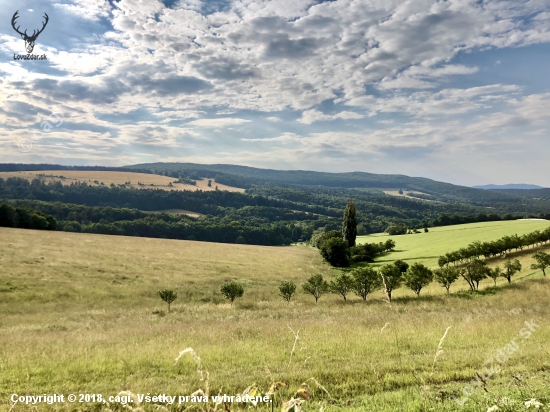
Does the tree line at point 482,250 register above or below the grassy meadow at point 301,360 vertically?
below

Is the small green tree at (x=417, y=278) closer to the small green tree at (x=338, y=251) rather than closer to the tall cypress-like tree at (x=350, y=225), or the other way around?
the small green tree at (x=338, y=251)

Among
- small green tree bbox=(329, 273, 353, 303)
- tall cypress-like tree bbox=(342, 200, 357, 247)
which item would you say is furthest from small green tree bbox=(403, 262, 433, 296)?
tall cypress-like tree bbox=(342, 200, 357, 247)

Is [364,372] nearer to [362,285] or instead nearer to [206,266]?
[362,285]

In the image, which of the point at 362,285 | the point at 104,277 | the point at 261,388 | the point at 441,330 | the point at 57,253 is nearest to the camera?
the point at 261,388

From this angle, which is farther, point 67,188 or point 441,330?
point 67,188

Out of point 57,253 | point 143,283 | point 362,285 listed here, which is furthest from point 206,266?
point 362,285

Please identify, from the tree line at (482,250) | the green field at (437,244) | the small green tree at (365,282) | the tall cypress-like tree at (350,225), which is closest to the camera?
the small green tree at (365,282)

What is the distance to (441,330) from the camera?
13758 mm

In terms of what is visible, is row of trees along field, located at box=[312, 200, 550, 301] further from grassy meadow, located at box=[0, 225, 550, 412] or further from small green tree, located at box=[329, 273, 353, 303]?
grassy meadow, located at box=[0, 225, 550, 412]

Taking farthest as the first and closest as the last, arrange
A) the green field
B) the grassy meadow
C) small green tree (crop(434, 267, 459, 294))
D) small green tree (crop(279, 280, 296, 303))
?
1. the green field
2. small green tree (crop(434, 267, 459, 294))
3. small green tree (crop(279, 280, 296, 303))
4. the grassy meadow

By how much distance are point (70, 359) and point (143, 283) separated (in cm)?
3478

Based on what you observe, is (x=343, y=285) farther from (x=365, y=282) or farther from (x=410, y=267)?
(x=410, y=267)

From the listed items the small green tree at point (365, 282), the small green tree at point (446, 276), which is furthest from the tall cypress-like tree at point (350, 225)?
the small green tree at point (365, 282)

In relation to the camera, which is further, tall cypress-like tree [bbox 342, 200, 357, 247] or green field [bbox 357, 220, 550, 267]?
tall cypress-like tree [bbox 342, 200, 357, 247]
